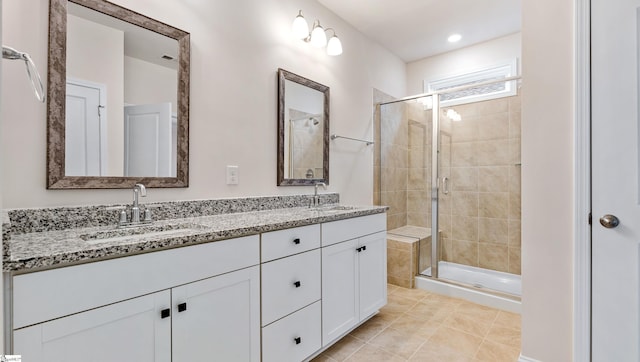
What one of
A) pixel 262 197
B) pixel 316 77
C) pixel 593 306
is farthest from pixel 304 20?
pixel 593 306

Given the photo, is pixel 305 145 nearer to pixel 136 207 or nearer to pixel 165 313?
pixel 136 207

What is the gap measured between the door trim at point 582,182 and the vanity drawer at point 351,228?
44.9 inches

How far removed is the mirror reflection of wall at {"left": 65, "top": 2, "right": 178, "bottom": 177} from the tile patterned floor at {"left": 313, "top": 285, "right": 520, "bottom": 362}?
153 cm

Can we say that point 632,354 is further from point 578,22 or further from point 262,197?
point 262,197

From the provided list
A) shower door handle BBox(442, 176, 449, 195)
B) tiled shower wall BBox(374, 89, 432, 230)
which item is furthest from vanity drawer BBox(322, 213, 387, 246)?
shower door handle BBox(442, 176, 449, 195)

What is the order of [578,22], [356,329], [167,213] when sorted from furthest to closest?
[356,329] → [167,213] → [578,22]

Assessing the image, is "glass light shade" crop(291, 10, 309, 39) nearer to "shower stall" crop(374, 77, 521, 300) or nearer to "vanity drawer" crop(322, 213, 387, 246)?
"shower stall" crop(374, 77, 521, 300)

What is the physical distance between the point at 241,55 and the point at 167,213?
110cm

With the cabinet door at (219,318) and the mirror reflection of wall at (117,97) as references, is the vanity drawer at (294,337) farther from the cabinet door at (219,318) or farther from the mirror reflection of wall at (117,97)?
the mirror reflection of wall at (117,97)

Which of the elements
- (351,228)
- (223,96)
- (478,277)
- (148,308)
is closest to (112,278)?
(148,308)

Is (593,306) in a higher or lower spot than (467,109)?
lower

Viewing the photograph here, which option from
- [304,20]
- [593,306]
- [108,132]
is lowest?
[593,306]

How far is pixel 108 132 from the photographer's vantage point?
1.43 meters

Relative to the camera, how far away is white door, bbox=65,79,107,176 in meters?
1.32
